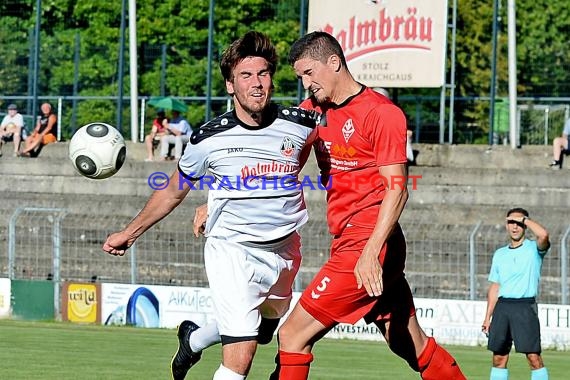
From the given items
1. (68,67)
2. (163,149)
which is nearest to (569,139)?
(163,149)

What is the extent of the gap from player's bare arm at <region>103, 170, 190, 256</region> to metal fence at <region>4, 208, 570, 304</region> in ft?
34.6

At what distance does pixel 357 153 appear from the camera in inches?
287

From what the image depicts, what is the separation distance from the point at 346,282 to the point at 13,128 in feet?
65.4

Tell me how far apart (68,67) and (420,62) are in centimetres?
894

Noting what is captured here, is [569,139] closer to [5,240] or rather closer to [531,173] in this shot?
[531,173]

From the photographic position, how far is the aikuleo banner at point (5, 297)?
66.7ft

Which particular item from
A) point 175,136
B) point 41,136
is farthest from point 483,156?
point 41,136

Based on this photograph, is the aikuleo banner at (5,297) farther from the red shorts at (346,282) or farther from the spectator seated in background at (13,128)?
the red shorts at (346,282)

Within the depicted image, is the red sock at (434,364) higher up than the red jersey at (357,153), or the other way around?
the red jersey at (357,153)

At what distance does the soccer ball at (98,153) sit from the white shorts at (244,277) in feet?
6.76

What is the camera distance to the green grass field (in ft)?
39.7

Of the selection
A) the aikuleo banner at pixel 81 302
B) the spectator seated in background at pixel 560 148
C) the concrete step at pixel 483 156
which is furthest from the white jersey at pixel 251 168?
the concrete step at pixel 483 156

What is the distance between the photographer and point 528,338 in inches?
488

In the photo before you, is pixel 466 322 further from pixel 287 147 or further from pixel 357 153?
pixel 357 153
